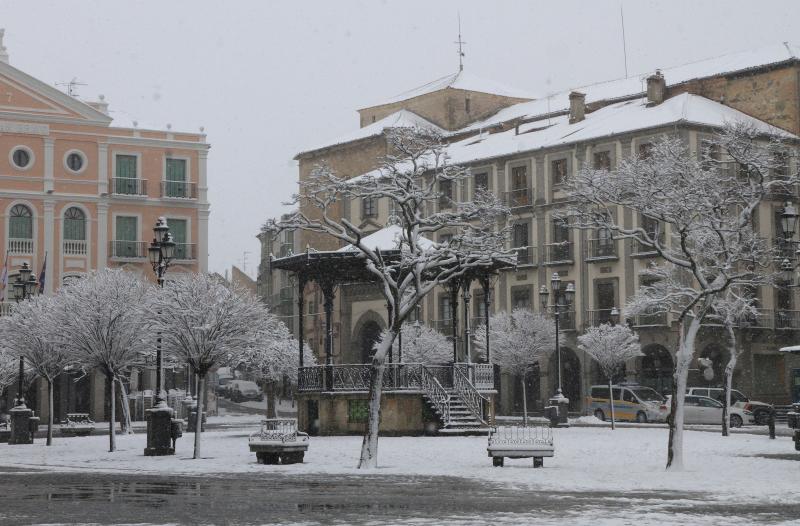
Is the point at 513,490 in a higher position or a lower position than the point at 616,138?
lower

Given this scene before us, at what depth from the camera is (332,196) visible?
2511cm

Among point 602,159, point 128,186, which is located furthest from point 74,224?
point 602,159

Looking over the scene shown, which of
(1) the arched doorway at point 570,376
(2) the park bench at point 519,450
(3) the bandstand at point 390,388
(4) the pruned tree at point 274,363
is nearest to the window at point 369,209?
(1) the arched doorway at point 570,376

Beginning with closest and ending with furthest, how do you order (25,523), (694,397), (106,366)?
(25,523) → (106,366) → (694,397)

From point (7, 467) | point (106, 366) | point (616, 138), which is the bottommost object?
point (7, 467)

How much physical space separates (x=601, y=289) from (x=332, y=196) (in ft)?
115

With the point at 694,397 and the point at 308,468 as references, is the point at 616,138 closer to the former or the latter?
the point at 694,397

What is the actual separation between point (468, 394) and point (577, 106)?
3142 cm

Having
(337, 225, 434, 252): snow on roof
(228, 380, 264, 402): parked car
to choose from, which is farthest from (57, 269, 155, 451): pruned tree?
(228, 380, 264, 402): parked car

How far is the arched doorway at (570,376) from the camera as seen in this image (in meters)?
58.8

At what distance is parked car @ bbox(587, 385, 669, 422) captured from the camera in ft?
158

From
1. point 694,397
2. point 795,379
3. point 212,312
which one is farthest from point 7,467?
point 694,397

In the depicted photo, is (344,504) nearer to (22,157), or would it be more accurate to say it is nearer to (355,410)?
(355,410)

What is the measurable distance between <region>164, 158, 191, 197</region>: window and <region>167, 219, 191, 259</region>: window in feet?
3.99
